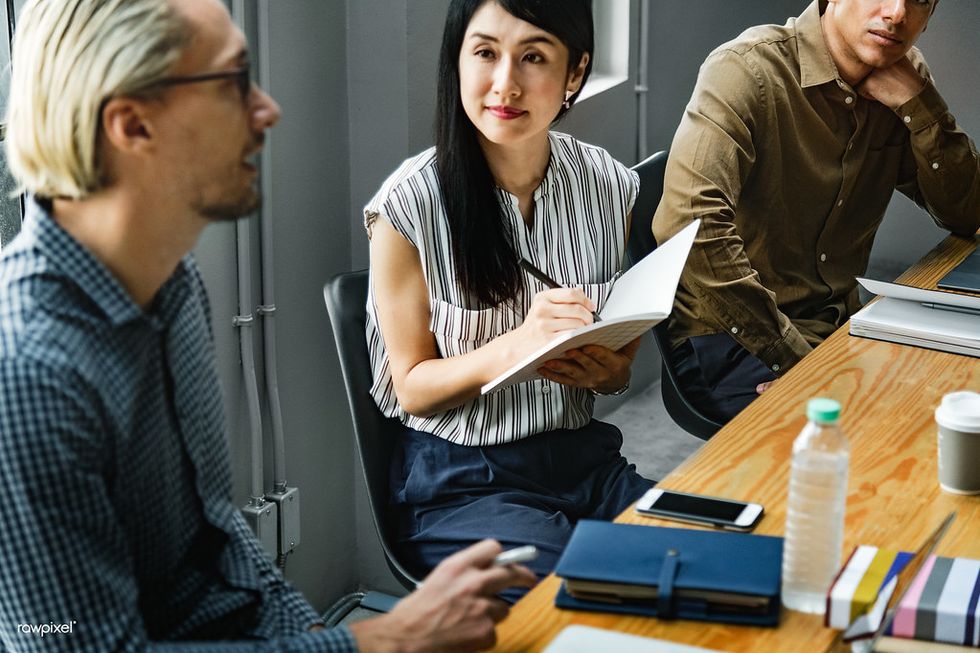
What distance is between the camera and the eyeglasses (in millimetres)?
1133

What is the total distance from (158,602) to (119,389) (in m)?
0.26

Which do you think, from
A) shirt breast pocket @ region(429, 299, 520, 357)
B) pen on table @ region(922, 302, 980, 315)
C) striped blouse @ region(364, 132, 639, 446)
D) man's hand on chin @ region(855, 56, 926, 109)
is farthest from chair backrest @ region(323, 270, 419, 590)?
man's hand on chin @ region(855, 56, 926, 109)

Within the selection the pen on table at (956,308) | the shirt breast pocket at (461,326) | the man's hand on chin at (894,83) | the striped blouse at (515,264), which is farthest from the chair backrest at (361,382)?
the man's hand on chin at (894,83)

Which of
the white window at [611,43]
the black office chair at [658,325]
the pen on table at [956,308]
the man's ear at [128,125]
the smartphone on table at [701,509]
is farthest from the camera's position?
the white window at [611,43]

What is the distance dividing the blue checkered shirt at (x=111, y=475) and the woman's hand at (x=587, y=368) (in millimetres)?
636

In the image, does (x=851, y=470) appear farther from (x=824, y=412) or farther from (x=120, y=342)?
(x=120, y=342)

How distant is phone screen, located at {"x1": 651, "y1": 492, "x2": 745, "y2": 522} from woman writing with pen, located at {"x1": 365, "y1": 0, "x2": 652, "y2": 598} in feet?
1.16

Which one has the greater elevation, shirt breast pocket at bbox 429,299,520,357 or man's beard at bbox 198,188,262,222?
man's beard at bbox 198,188,262,222

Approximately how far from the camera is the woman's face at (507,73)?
73.7 inches

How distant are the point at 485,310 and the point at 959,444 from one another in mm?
763

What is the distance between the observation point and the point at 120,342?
3.73 ft

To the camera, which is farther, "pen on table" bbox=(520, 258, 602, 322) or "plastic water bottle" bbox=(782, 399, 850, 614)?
"pen on table" bbox=(520, 258, 602, 322)

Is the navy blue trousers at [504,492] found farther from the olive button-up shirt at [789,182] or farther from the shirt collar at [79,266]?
the shirt collar at [79,266]

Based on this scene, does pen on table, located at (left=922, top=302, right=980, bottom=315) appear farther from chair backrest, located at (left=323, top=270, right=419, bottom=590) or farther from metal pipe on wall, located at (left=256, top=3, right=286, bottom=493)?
metal pipe on wall, located at (left=256, top=3, right=286, bottom=493)
